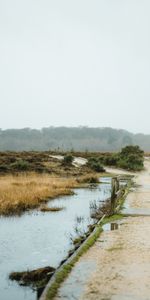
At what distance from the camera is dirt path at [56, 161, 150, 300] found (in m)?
7.84

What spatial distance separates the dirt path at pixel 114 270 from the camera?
25.7ft

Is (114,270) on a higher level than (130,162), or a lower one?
higher

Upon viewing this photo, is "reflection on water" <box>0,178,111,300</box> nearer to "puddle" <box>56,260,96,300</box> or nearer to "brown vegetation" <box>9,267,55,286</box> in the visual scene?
"brown vegetation" <box>9,267,55,286</box>

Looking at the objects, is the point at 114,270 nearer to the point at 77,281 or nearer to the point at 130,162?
the point at 77,281

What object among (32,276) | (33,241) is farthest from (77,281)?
(33,241)

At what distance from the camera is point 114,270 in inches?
370

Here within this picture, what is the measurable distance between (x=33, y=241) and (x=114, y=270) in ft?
17.8

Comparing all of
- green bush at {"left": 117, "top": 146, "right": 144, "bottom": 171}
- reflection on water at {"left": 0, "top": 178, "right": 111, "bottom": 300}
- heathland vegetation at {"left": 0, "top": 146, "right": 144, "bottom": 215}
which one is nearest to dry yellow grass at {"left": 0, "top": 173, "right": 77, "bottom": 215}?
heathland vegetation at {"left": 0, "top": 146, "right": 144, "bottom": 215}

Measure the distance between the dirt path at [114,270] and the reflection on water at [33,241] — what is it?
1081mm

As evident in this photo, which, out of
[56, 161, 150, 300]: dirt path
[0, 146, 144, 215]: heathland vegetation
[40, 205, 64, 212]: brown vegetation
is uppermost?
[56, 161, 150, 300]: dirt path

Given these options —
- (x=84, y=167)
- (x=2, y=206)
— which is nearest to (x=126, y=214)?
(x=2, y=206)

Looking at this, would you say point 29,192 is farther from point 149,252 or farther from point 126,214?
point 149,252

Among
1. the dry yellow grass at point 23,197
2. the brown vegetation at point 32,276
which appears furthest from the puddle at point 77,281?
the dry yellow grass at point 23,197

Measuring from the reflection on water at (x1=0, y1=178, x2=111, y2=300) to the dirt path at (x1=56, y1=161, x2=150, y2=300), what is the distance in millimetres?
1081
